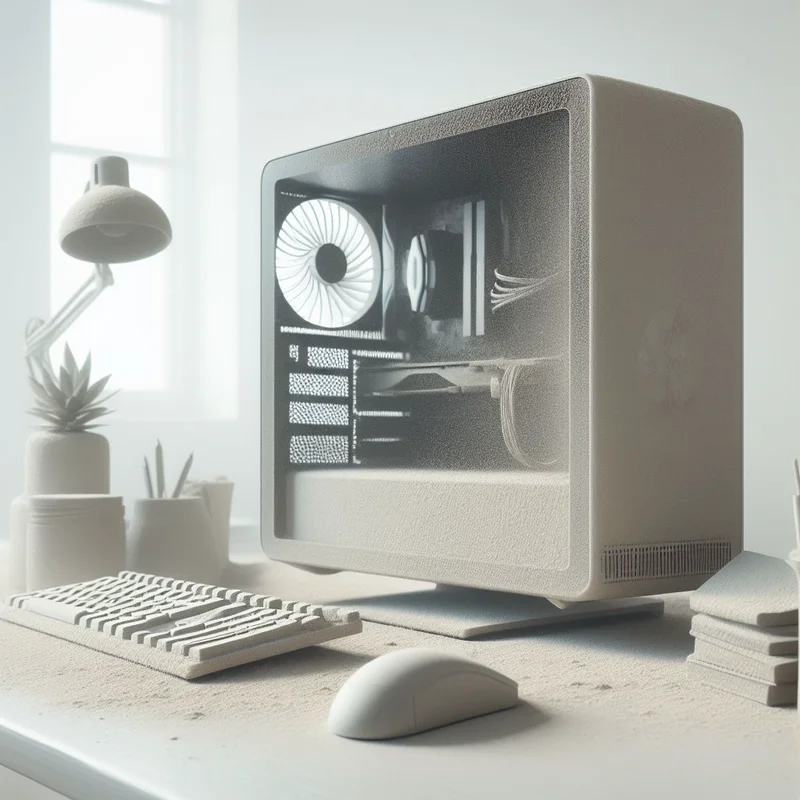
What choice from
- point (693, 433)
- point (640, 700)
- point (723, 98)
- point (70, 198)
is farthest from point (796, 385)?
point (70, 198)

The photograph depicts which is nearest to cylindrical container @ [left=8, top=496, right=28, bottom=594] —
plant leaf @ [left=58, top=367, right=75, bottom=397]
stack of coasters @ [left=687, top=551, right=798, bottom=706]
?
plant leaf @ [left=58, top=367, right=75, bottom=397]

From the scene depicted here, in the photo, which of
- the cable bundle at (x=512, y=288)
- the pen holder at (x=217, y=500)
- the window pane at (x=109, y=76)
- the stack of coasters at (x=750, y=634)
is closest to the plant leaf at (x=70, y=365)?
the pen holder at (x=217, y=500)

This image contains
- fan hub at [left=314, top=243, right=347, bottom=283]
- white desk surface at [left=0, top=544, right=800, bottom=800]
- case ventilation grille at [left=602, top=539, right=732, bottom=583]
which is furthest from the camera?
fan hub at [left=314, top=243, right=347, bottom=283]

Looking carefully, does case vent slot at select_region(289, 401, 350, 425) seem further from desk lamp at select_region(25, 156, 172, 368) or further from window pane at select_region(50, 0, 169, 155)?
window pane at select_region(50, 0, 169, 155)

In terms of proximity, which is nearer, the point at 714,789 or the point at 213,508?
the point at 714,789

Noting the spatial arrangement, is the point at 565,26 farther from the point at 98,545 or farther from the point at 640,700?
the point at 640,700

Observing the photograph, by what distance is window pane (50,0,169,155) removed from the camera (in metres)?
2.55

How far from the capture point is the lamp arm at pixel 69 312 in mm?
1493

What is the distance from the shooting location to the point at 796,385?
1.53 m

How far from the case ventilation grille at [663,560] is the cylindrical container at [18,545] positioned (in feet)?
2.30

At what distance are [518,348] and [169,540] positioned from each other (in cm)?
52

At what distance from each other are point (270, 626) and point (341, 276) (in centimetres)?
55

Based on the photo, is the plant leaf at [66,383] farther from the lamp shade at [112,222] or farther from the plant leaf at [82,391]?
the lamp shade at [112,222]

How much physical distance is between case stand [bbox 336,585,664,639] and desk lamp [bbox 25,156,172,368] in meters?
0.56
